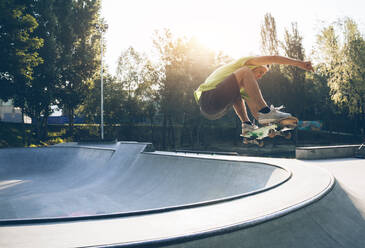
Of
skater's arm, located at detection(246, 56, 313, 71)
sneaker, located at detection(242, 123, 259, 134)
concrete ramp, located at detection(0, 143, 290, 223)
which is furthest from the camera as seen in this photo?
concrete ramp, located at detection(0, 143, 290, 223)

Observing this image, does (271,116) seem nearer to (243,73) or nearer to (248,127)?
(248,127)

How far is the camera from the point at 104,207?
9.07 meters

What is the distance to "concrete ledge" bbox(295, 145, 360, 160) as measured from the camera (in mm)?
13784

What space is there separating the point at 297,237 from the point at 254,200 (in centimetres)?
120

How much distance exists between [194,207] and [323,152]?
11.8m

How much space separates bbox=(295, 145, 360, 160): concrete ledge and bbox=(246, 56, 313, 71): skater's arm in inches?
388

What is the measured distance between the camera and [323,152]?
46.0ft

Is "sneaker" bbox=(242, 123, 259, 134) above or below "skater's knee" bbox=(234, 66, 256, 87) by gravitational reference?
below

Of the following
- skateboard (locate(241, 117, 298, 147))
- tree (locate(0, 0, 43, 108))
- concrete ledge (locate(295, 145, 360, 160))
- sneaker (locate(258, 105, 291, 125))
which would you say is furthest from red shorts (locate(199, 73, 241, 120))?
tree (locate(0, 0, 43, 108))

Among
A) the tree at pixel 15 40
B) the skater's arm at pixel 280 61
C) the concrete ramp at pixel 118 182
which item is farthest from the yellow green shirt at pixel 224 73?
the tree at pixel 15 40

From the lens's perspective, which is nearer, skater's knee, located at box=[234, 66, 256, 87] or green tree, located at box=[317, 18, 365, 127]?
skater's knee, located at box=[234, 66, 256, 87]

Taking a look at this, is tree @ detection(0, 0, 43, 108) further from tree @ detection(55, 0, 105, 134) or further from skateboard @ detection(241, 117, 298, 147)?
skateboard @ detection(241, 117, 298, 147)

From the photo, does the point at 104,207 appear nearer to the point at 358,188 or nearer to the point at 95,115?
the point at 358,188

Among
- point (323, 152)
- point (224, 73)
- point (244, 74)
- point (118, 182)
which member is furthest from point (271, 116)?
point (323, 152)
